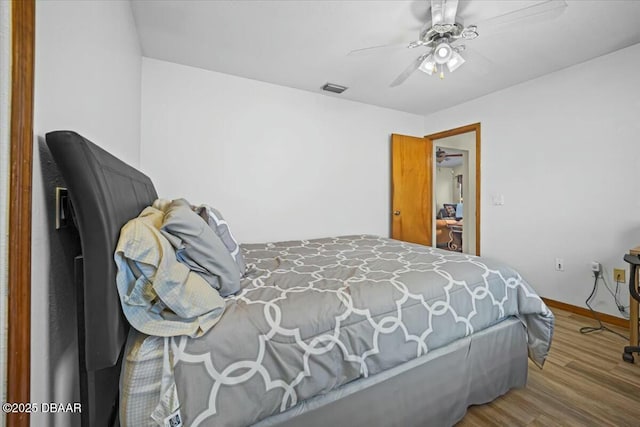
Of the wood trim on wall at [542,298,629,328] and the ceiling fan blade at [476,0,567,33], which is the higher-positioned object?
the ceiling fan blade at [476,0,567,33]

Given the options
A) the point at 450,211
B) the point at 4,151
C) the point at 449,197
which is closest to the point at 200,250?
the point at 4,151

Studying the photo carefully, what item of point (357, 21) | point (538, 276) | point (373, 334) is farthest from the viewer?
point (538, 276)

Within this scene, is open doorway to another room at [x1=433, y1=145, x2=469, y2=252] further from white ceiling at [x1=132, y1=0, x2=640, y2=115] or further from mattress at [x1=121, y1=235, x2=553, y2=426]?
mattress at [x1=121, y1=235, x2=553, y2=426]

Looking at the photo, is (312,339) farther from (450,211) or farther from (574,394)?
(450,211)

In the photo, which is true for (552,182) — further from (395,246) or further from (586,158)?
(395,246)

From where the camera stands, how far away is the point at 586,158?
2611mm

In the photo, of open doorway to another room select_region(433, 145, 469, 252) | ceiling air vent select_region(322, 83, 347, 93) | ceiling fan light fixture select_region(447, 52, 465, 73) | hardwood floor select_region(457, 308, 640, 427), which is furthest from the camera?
open doorway to another room select_region(433, 145, 469, 252)

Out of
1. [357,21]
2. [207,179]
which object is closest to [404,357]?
[357,21]

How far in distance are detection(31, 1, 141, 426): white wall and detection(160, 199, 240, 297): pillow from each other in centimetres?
28

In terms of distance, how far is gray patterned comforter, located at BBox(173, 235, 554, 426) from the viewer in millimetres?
890

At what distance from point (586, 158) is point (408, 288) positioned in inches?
105

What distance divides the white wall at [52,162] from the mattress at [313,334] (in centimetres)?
19

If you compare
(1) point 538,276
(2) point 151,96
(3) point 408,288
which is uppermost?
(2) point 151,96

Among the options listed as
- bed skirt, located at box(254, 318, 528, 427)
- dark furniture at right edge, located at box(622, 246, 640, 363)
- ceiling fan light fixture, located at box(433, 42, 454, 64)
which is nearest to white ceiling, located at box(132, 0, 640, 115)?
ceiling fan light fixture, located at box(433, 42, 454, 64)
